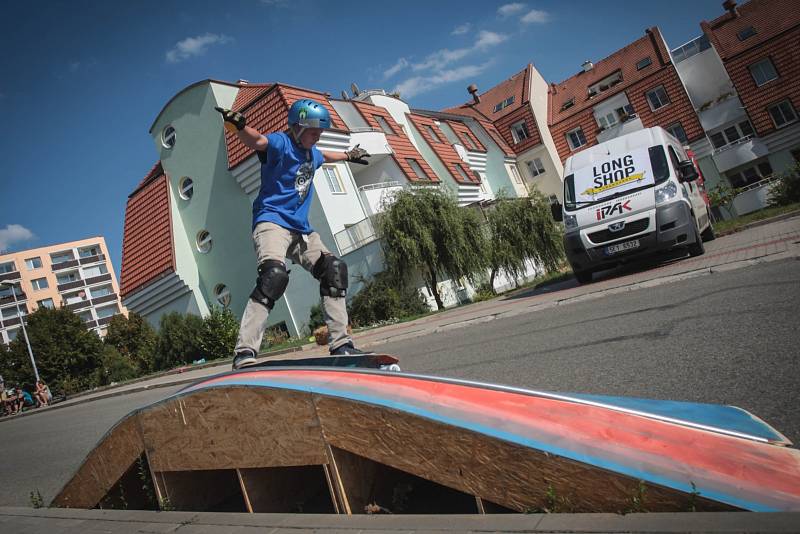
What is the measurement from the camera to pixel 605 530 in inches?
65.7

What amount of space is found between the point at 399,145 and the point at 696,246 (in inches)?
805

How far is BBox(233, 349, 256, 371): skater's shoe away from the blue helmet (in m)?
1.98

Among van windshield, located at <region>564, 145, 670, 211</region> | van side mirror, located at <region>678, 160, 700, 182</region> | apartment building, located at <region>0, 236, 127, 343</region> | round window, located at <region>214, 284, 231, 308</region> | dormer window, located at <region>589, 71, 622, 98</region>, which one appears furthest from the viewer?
apartment building, located at <region>0, 236, 127, 343</region>

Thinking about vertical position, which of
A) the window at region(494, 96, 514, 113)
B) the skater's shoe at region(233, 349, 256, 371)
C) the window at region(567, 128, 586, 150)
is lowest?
the skater's shoe at region(233, 349, 256, 371)

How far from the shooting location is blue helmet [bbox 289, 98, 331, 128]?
4746 mm

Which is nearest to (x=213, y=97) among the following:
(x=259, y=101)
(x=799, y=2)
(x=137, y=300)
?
(x=259, y=101)

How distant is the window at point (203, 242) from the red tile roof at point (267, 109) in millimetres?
4556

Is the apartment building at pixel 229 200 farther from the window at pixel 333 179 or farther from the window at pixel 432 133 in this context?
the window at pixel 432 133

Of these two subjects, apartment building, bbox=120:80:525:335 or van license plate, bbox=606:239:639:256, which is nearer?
van license plate, bbox=606:239:639:256

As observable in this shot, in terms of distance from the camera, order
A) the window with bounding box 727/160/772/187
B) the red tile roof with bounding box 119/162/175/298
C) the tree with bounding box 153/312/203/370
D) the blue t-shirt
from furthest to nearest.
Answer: the window with bounding box 727/160/772/187, the red tile roof with bounding box 119/162/175/298, the tree with bounding box 153/312/203/370, the blue t-shirt

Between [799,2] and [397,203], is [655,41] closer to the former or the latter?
[799,2]

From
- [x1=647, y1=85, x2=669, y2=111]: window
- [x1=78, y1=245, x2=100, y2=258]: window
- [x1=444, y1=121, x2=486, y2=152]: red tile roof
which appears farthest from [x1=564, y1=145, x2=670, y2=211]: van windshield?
[x1=78, y1=245, x2=100, y2=258]: window

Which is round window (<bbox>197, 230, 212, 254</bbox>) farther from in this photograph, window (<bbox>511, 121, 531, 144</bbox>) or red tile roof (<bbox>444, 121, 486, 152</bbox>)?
window (<bbox>511, 121, 531, 144</bbox>)

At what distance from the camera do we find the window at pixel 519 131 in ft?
151
